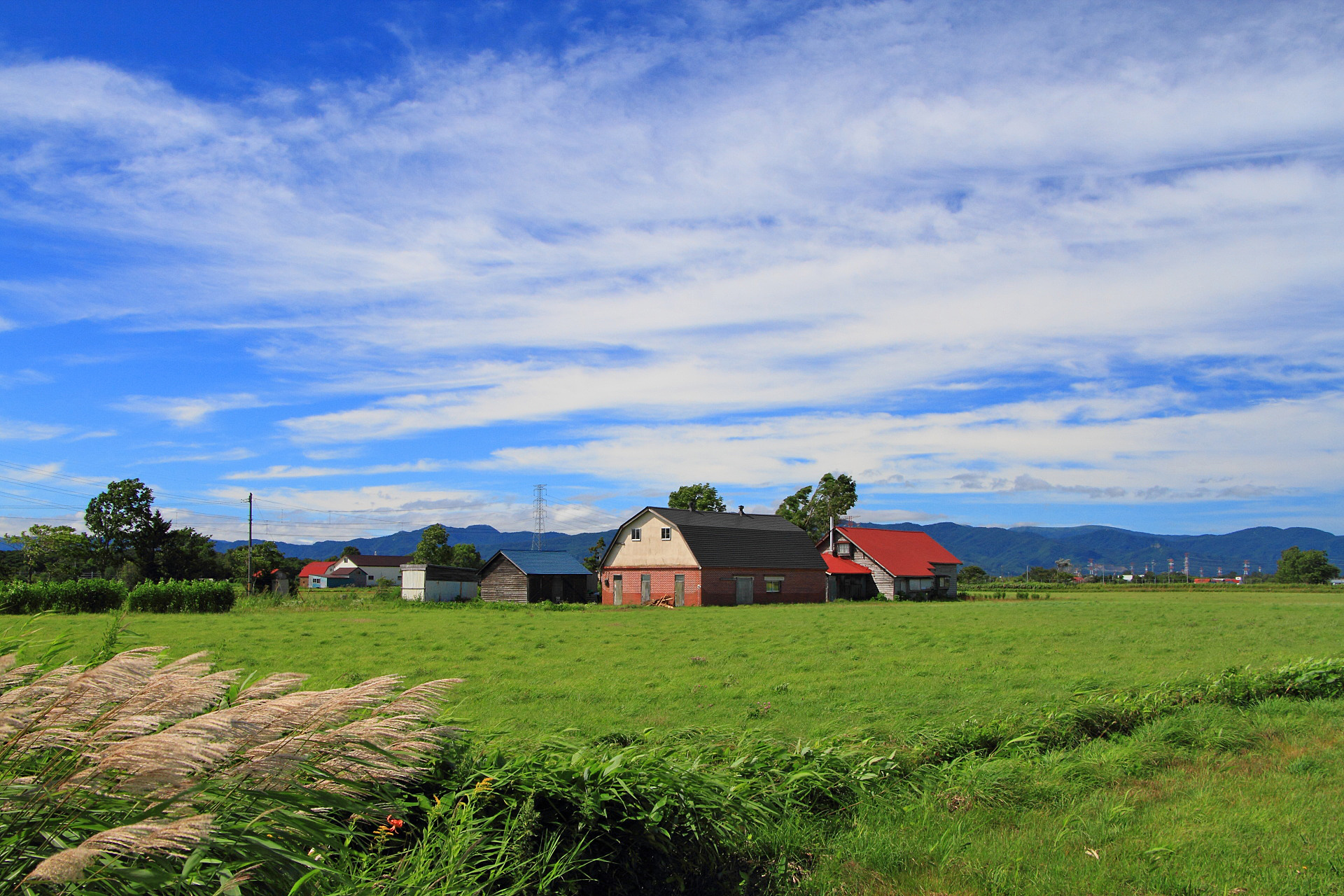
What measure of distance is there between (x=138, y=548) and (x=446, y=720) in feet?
284

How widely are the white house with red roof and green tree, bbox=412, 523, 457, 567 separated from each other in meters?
78.1

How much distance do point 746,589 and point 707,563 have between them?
12.1 ft

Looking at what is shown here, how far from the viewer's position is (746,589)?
53.0 m

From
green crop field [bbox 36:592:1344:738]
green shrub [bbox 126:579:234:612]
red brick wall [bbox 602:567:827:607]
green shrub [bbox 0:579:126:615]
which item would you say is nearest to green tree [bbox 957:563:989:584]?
Result: red brick wall [bbox 602:567:827:607]

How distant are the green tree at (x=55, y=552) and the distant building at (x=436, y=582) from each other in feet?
122

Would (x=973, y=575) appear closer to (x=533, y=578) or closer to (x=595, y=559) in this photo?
(x=595, y=559)

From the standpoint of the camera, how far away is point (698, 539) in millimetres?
52812

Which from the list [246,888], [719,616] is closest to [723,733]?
[246,888]

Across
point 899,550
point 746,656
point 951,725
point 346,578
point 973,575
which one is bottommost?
point 346,578

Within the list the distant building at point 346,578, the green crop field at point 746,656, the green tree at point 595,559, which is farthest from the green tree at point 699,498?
the distant building at point 346,578

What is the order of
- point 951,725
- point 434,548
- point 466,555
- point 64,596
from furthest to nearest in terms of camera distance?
point 466,555 → point 434,548 → point 64,596 → point 951,725

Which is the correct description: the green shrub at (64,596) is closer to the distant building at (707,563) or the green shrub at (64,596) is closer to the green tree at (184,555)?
the distant building at (707,563)

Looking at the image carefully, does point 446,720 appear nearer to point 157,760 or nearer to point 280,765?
point 280,765

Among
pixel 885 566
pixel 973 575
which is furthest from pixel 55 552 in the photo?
pixel 973 575
